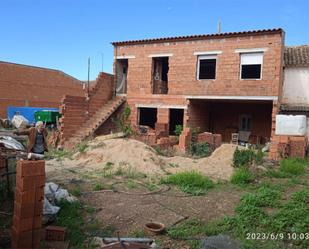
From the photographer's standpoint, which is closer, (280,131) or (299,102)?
(280,131)

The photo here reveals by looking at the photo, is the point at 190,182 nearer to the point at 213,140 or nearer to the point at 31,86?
the point at 213,140

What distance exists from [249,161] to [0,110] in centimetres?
2429

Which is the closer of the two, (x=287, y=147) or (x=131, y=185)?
(x=131, y=185)

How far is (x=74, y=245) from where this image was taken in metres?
5.24

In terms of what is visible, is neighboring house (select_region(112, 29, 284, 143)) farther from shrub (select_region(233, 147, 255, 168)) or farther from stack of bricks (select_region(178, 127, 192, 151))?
shrub (select_region(233, 147, 255, 168))

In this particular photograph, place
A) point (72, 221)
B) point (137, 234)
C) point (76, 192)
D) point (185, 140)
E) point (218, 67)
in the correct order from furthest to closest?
1. point (218, 67)
2. point (185, 140)
3. point (76, 192)
4. point (72, 221)
5. point (137, 234)

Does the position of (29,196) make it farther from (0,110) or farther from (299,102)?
(0,110)

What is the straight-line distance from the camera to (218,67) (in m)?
18.2

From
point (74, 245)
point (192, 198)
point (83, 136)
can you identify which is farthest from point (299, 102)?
point (74, 245)

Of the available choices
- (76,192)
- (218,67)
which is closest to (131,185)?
(76,192)

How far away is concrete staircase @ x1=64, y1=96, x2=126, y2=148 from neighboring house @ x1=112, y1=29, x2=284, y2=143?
2.99 feet

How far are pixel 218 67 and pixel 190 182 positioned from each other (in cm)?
1029

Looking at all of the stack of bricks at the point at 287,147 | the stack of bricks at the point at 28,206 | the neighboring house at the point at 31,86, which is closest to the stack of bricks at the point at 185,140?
the stack of bricks at the point at 287,147

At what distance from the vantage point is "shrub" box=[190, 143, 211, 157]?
1525 centimetres
